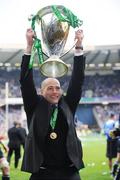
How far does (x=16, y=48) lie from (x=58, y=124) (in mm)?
40474

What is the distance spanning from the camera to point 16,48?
146 feet

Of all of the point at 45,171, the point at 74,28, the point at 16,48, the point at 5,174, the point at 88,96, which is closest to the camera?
the point at 45,171

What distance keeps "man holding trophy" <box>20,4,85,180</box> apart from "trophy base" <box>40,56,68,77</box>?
100 millimetres

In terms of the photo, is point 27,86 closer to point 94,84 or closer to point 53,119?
point 53,119

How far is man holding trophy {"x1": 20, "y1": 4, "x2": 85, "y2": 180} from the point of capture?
173 inches

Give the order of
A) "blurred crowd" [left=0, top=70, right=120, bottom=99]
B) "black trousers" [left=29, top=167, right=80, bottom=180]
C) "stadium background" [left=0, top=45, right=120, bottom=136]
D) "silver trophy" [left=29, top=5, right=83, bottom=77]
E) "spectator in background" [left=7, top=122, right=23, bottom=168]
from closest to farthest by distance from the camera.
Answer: "black trousers" [left=29, top=167, right=80, bottom=180], "silver trophy" [left=29, top=5, right=83, bottom=77], "spectator in background" [left=7, top=122, right=23, bottom=168], "stadium background" [left=0, top=45, right=120, bottom=136], "blurred crowd" [left=0, top=70, right=120, bottom=99]

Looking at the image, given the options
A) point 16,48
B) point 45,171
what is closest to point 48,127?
point 45,171

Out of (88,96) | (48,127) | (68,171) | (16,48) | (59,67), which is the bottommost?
(88,96)

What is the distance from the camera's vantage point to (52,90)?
455 cm

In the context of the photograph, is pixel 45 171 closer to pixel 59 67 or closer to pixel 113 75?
pixel 59 67

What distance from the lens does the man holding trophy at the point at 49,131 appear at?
173 inches

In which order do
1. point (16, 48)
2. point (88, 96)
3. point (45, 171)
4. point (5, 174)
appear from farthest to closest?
point (88, 96)
point (16, 48)
point (5, 174)
point (45, 171)

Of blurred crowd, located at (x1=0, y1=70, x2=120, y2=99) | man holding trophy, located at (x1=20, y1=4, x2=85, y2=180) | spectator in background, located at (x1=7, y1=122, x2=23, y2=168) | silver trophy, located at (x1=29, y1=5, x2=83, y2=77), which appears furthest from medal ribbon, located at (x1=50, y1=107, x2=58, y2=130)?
blurred crowd, located at (x1=0, y1=70, x2=120, y2=99)

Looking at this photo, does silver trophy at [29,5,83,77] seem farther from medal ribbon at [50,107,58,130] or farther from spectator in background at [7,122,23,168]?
spectator in background at [7,122,23,168]
